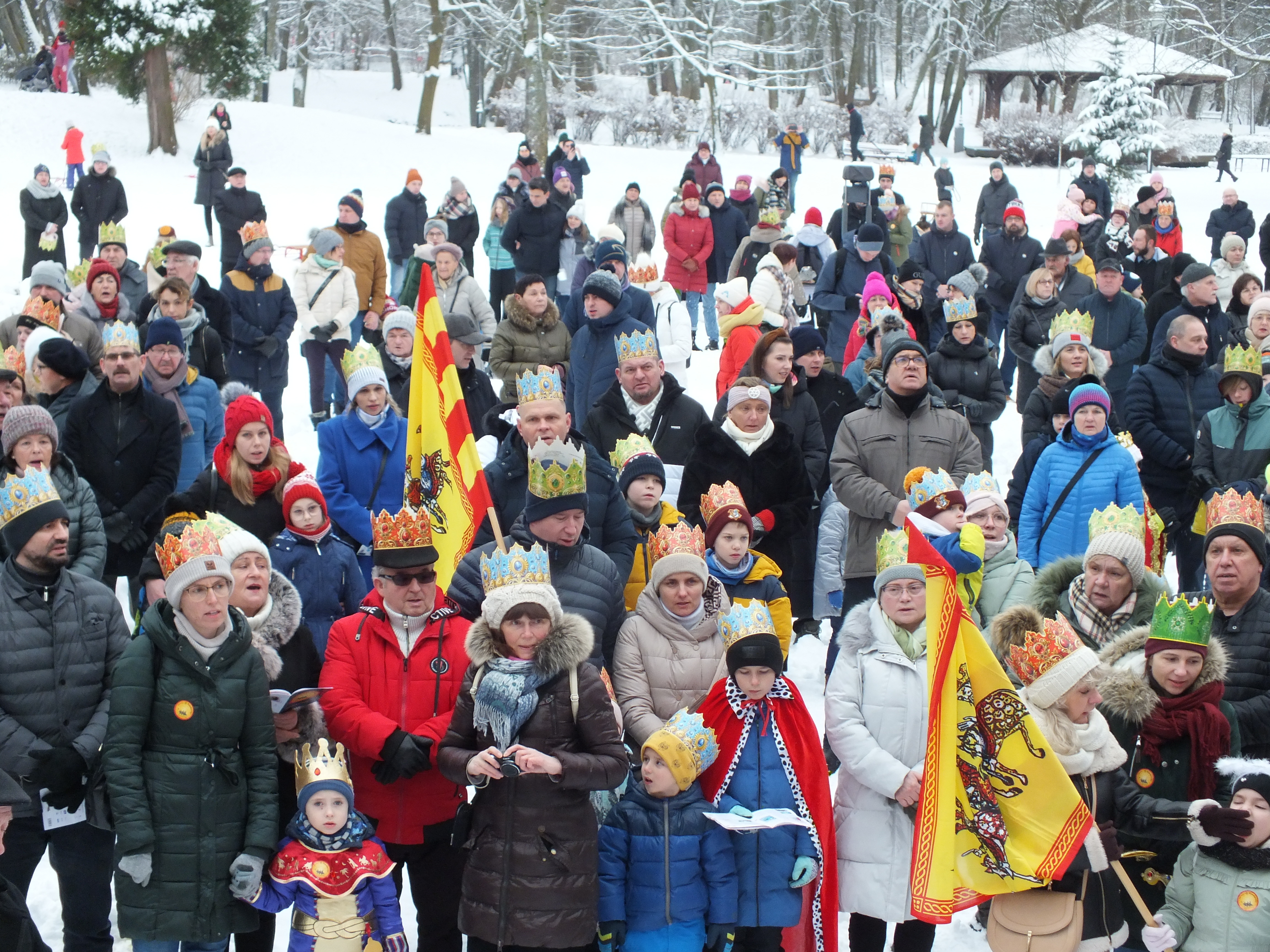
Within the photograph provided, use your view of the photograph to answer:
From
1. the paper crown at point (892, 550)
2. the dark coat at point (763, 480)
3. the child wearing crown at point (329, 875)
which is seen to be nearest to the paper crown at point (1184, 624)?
the paper crown at point (892, 550)

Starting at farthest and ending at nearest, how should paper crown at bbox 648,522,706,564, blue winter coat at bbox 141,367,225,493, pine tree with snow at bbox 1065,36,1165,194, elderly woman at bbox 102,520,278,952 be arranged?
1. pine tree with snow at bbox 1065,36,1165,194
2. blue winter coat at bbox 141,367,225,493
3. paper crown at bbox 648,522,706,564
4. elderly woman at bbox 102,520,278,952

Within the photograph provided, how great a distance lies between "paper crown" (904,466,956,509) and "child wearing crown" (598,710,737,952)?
1926 millimetres

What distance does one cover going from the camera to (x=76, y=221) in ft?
75.5

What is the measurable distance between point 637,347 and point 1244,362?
3.66 meters

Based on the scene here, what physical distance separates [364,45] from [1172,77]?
133ft

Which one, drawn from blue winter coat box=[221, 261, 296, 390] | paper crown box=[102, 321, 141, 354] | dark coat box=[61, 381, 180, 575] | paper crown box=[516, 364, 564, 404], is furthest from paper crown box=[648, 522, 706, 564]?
blue winter coat box=[221, 261, 296, 390]

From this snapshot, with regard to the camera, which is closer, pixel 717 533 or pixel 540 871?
pixel 540 871

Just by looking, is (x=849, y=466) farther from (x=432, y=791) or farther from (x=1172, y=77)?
(x=1172, y=77)

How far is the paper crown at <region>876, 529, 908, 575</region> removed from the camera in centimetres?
527

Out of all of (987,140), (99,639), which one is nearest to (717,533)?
(99,639)

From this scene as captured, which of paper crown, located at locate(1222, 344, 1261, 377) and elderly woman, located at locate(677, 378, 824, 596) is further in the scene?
paper crown, located at locate(1222, 344, 1261, 377)

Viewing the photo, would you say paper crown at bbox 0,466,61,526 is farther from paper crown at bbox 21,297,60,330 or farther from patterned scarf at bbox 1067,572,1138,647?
paper crown at bbox 21,297,60,330

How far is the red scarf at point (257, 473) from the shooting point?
20.5 ft

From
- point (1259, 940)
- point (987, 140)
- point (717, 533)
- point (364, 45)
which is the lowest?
point (1259, 940)
